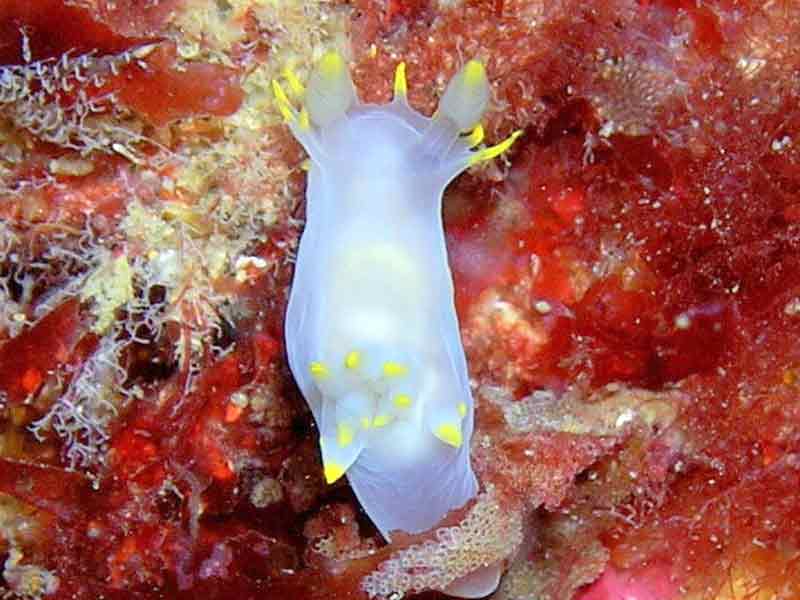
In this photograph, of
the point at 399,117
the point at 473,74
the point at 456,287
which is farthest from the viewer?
the point at 456,287

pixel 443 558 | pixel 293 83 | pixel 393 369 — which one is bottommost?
pixel 443 558

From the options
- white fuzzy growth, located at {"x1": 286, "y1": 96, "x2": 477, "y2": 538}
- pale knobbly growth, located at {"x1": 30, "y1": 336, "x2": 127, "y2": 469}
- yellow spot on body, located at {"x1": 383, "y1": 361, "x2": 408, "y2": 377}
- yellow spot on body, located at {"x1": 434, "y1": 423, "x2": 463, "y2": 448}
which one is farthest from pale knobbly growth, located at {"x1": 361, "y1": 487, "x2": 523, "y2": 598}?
pale knobbly growth, located at {"x1": 30, "y1": 336, "x2": 127, "y2": 469}

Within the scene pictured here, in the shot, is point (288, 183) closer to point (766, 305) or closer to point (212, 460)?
point (212, 460)

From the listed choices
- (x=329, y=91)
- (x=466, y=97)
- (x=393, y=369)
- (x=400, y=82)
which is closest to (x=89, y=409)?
(x=393, y=369)

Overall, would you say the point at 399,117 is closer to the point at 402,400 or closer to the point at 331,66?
the point at 331,66

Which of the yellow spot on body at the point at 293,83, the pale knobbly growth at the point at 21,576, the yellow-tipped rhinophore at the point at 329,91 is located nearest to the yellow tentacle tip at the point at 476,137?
the yellow-tipped rhinophore at the point at 329,91

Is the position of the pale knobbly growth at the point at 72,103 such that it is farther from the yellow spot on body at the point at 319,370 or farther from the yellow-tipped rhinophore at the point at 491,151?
the yellow-tipped rhinophore at the point at 491,151

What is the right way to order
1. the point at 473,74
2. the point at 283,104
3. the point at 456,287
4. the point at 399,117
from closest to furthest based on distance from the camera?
the point at 473,74 → the point at 283,104 → the point at 399,117 → the point at 456,287
